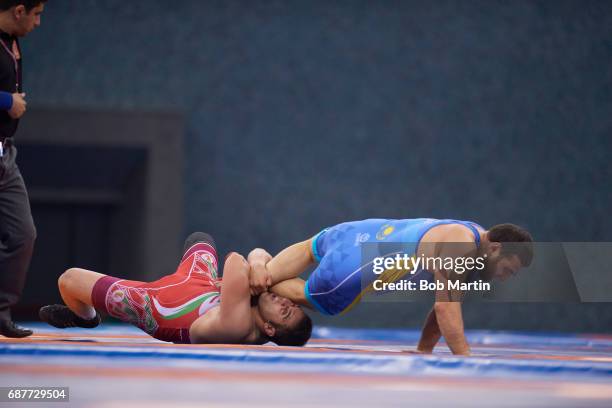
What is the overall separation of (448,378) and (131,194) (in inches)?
189

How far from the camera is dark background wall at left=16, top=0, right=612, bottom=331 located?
6.46 metres

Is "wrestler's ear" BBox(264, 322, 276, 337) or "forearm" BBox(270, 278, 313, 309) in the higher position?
"forearm" BBox(270, 278, 313, 309)

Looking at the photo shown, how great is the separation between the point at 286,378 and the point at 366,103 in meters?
5.15

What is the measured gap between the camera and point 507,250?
2.61m

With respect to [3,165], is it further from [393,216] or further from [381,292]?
[393,216]

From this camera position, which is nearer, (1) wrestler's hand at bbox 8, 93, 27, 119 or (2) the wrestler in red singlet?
(1) wrestler's hand at bbox 8, 93, 27, 119

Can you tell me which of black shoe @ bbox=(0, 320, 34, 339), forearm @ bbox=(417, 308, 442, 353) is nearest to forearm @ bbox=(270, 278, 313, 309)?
forearm @ bbox=(417, 308, 442, 353)

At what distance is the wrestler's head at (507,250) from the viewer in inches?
102

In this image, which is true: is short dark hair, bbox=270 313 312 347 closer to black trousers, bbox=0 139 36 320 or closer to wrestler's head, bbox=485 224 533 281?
wrestler's head, bbox=485 224 533 281

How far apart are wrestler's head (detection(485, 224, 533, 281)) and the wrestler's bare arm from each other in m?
0.77

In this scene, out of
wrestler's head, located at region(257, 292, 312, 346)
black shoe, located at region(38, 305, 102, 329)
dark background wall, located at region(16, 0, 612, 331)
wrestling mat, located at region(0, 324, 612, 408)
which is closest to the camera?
wrestling mat, located at region(0, 324, 612, 408)

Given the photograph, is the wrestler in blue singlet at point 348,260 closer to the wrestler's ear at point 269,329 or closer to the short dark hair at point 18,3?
the wrestler's ear at point 269,329

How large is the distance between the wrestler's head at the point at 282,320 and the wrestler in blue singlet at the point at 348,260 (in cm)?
12

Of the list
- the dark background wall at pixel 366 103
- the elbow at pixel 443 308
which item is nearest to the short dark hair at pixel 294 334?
the elbow at pixel 443 308
